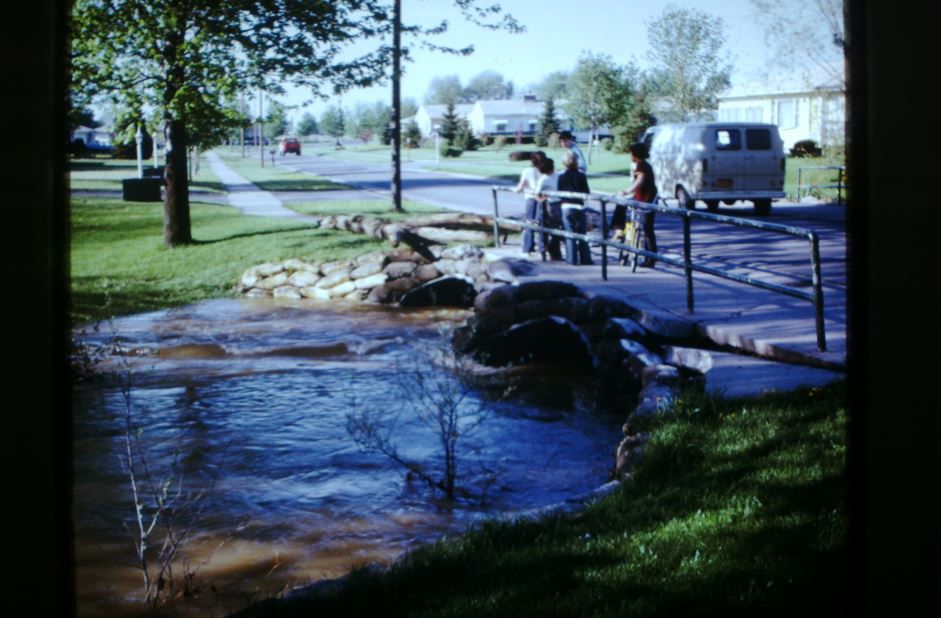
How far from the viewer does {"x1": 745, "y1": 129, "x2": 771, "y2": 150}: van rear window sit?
5000mm

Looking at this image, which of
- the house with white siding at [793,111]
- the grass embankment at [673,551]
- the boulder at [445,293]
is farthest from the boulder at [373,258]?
the grass embankment at [673,551]

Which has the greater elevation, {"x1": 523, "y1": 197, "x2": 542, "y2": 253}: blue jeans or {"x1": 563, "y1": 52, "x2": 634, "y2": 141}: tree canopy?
{"x1": 563, "y1": 52, "x2": 634, "y2": 141}: tree canopy

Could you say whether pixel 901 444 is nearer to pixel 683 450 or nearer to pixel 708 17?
pixel 683 450

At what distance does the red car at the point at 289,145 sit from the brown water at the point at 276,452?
117cm

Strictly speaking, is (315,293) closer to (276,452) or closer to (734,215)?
(276,452)

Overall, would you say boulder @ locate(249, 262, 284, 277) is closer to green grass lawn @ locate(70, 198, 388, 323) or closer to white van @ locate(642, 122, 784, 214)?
green grass lawn @ locate(70, 198, 388, 323)

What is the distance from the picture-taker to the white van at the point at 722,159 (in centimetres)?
519

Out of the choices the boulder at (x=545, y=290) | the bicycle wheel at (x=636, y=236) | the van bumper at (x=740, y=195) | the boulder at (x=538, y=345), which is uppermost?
the van bumper at (x=740, y=195)

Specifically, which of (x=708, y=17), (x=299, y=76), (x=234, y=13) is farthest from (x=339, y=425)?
(x=708, y=17)

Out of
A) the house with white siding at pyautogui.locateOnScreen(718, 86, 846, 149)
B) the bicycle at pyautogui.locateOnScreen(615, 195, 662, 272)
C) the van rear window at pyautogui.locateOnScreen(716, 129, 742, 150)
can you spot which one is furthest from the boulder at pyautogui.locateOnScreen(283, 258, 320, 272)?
the house with white siding at pyautogui.locateOnScreen(718, 86, 846, 149)

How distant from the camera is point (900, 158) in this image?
10.1 feet

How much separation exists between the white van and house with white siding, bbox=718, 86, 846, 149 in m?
0.10

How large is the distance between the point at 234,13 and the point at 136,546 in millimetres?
2419

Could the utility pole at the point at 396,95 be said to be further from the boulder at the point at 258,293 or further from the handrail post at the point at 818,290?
the handrail post at the point at 818,290
